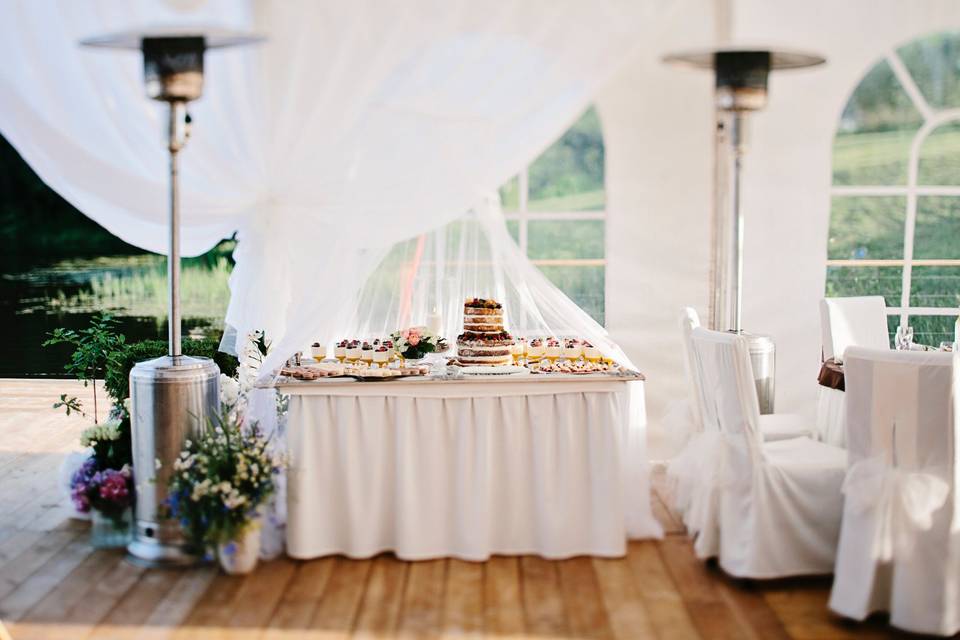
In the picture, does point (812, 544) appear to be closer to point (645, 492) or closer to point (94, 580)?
point (645, 492)

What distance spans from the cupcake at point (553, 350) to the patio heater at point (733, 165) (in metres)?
0.80

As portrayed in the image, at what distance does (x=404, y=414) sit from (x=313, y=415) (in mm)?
329

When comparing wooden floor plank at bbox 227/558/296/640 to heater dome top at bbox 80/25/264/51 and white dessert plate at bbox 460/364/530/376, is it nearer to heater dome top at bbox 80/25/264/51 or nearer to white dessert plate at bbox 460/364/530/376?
white dessert plate at bbox 460/364/530/376

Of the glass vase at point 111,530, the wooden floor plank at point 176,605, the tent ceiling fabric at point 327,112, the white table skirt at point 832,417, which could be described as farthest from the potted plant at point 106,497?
the white table skirt at point 832,417

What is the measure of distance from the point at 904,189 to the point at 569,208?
1.67 metres

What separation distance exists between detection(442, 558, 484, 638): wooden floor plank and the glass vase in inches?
49.4

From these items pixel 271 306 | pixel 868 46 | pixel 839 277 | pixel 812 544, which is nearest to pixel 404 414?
pixel 271 306

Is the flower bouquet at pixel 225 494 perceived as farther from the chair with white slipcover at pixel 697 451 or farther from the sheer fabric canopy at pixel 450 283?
the chair with white slipcover at pixel 697 451

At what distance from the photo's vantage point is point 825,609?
330 cm

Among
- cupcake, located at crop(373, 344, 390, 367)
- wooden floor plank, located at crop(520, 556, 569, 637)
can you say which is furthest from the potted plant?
wooden floor plank, located at crop(520, 556, 569, 637)

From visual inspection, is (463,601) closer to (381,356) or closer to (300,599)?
(300,599)

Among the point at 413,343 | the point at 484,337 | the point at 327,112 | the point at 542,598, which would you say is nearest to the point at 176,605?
the point at 542,598

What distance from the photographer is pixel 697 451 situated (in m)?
3.87

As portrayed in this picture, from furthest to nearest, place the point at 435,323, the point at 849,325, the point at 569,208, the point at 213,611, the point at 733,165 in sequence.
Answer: the point at 569,208, the point at 733,165, the point at 849,325, the point at 435,323, the point at 213,611
